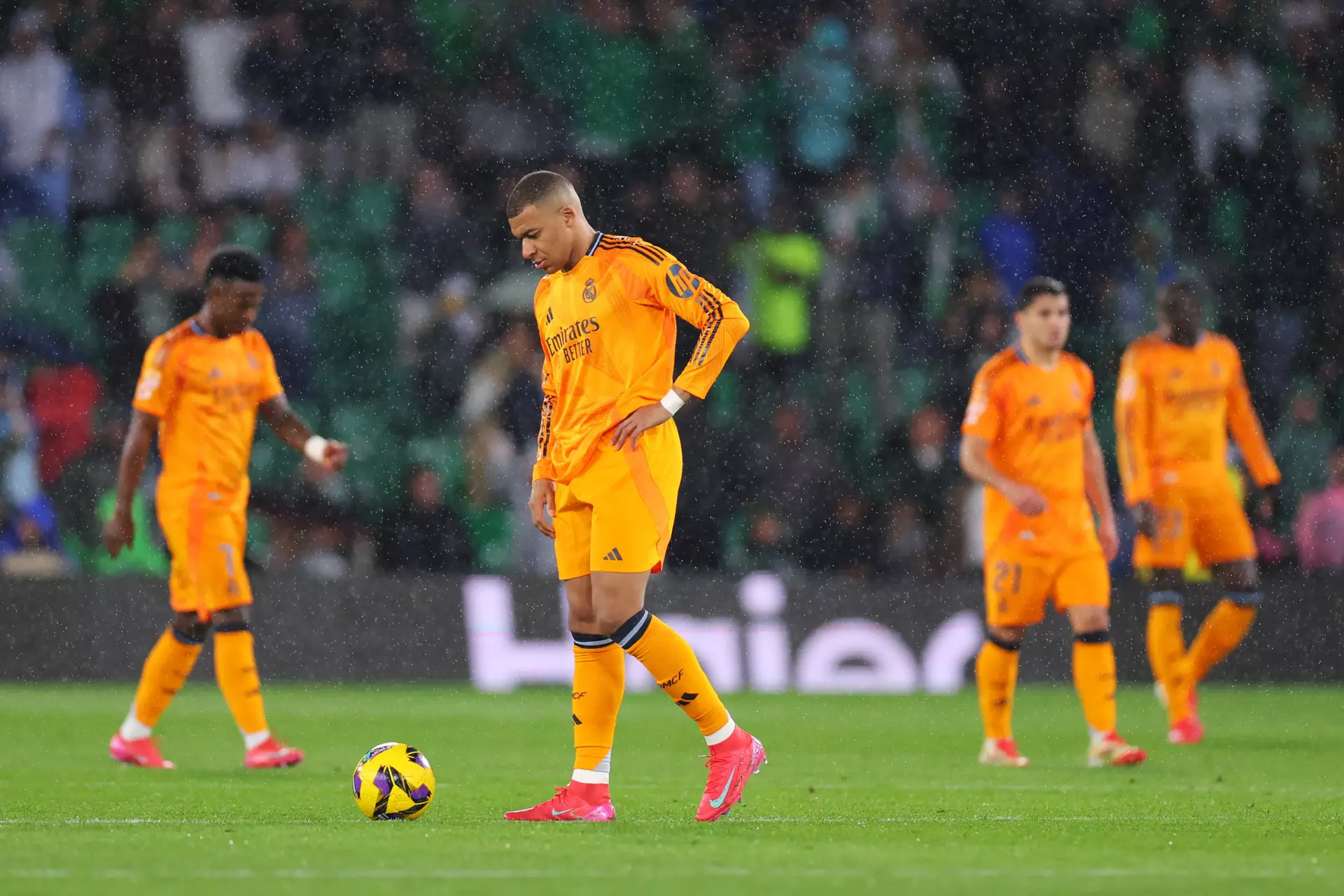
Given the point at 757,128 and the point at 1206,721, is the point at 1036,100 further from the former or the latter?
the point at 1206,721

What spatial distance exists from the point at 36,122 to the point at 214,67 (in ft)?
5.13

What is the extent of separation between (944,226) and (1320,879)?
1182 cm

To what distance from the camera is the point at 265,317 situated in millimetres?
16156

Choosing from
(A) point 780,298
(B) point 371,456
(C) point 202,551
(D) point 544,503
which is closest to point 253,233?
(B) point 371,456

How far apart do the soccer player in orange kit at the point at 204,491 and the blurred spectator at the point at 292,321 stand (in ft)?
21.1

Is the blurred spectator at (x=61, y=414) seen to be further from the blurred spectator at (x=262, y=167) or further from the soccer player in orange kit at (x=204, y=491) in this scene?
the soccer player in orange kit at (x=204, y=491)

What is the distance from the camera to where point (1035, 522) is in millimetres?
9734

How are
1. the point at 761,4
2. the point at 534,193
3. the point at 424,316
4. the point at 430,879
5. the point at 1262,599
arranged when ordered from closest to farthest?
the point at 430,879
the point at 534,193
the point at 1262,599
the point at 424,316
the point at 761,4

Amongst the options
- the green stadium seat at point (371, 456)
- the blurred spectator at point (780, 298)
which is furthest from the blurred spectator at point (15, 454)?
the blurred spectator at point (780, 298)

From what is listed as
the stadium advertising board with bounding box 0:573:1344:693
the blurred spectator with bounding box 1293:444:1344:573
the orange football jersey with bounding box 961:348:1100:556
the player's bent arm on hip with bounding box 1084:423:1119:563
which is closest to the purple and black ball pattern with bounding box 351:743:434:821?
the orange football jersey with bounding box 961:348:1100:556

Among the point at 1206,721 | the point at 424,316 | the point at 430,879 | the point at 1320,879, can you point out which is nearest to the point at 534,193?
the point at 430,879

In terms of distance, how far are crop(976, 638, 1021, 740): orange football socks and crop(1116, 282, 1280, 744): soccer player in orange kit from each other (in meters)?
1.88

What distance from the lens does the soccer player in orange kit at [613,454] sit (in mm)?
6820

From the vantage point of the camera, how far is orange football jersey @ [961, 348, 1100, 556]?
9.73m
